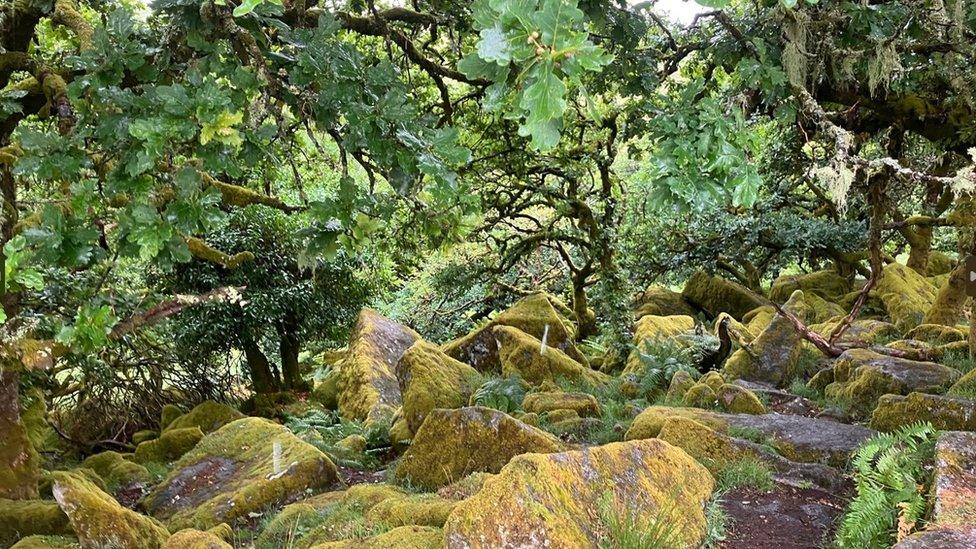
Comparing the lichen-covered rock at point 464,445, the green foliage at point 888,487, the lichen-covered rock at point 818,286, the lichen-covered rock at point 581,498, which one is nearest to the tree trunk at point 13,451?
the lichen-covered rock at point 464,445

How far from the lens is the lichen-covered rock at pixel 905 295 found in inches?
444

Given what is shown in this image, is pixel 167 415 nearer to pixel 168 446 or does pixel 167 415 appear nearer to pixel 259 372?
pixel 168 446

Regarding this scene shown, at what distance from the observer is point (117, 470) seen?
25.1 ft

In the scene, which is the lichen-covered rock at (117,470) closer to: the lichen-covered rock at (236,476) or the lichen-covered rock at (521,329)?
the lichen-covered rock at (236,476)

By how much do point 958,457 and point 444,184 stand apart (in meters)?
3.37

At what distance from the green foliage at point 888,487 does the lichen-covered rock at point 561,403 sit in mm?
3048

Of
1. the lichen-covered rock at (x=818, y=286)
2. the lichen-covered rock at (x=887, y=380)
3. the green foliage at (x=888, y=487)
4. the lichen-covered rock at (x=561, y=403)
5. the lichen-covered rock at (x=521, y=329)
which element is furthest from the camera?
the lichen-covered rock at (x=818, y=286)

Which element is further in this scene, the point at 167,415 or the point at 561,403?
the point at 167,415

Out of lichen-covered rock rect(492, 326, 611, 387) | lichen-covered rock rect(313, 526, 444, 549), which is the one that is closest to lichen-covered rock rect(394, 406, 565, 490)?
lichen-covered rock rect(313, 526, 444, 549)

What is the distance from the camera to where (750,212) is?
12.7 meters

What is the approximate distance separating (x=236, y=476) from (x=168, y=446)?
261cm

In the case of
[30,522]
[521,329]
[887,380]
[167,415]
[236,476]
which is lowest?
[887,380]

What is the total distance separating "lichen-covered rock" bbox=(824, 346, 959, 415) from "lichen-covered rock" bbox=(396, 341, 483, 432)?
4.41 meters

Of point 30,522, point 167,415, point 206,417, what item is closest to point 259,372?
point 167,415
